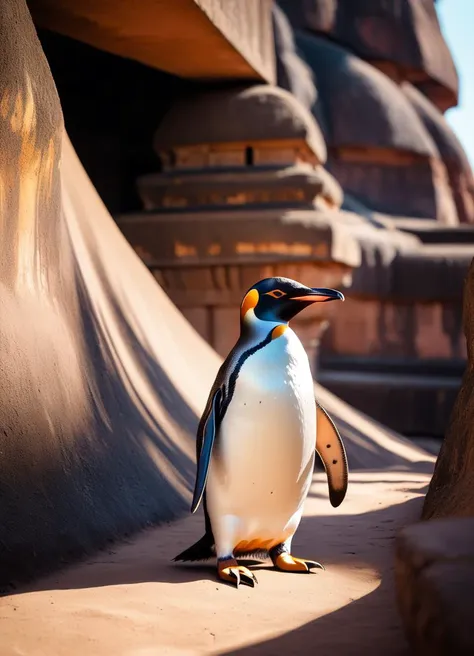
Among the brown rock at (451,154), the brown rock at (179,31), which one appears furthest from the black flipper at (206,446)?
the brown rock at (451,154)

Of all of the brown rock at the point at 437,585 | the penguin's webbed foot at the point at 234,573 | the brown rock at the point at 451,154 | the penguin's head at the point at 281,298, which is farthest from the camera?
the brown rock at the point at 451,154

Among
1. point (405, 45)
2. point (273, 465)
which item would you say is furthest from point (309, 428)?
point (405, 45)

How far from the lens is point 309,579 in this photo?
8.55 feet

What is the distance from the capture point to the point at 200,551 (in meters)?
2.69

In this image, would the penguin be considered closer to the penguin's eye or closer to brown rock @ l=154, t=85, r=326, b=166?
the penguin's eye

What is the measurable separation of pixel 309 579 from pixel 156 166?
6492mm

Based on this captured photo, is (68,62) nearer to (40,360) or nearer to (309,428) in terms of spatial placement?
(40,360)

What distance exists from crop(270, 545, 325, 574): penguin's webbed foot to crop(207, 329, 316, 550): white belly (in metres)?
0.08

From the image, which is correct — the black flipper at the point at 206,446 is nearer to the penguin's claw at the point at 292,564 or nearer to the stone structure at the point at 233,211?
the penguin's claw at the point at 292,564

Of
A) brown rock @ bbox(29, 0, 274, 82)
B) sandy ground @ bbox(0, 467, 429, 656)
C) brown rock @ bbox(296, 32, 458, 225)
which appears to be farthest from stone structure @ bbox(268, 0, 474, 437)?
sandy ground @ bbox(0, 467, 429, 656)

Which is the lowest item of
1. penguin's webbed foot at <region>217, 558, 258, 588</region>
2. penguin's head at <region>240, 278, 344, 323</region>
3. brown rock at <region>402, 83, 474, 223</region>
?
penguin's webbed foot at <region>217, 558, 258, 588</region>

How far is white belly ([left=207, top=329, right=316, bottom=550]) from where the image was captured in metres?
2.63

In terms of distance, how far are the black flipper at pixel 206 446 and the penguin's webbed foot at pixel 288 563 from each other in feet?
1.09

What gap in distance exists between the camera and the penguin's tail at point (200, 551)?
268cm
